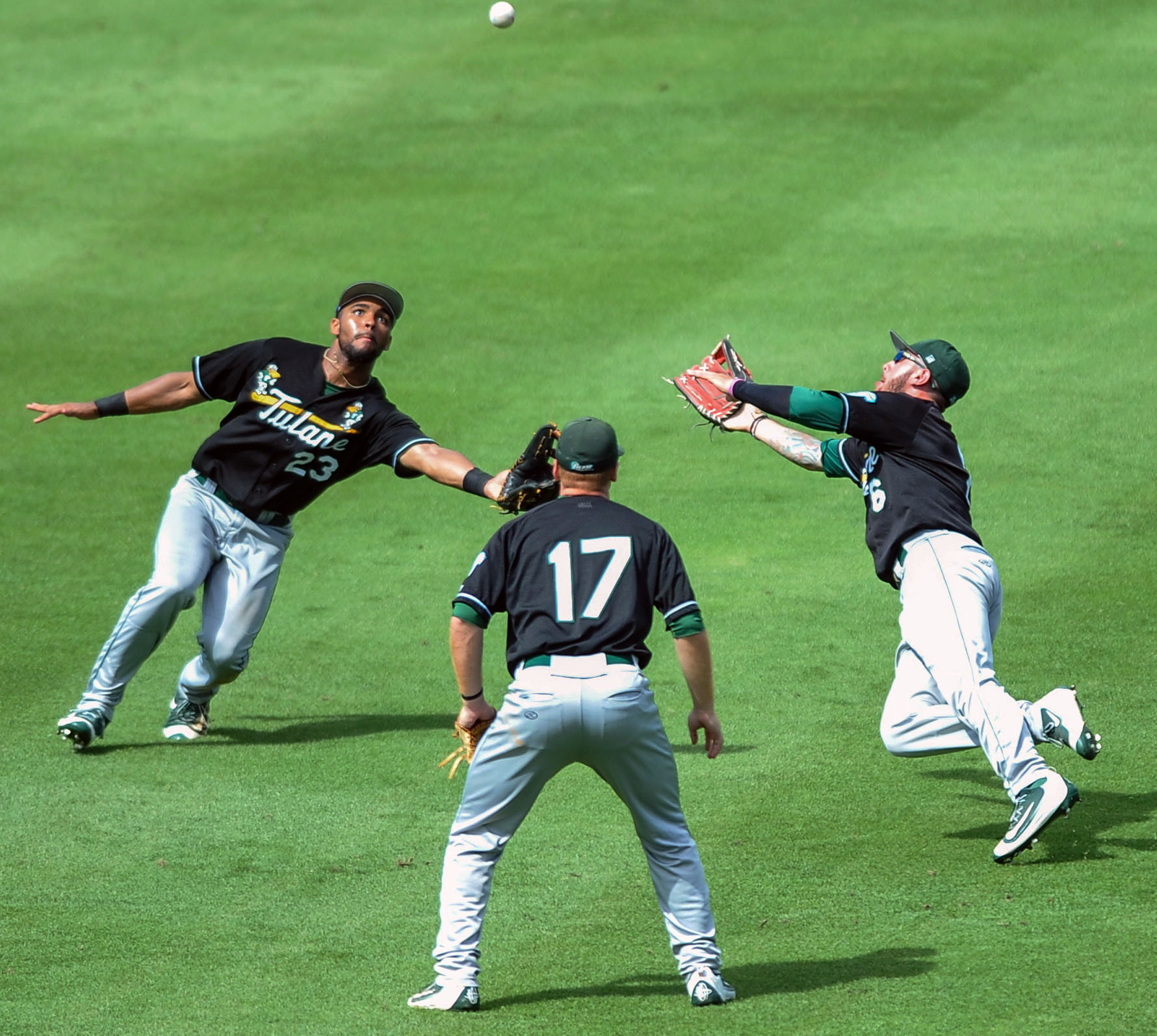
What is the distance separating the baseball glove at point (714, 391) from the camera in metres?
7.89

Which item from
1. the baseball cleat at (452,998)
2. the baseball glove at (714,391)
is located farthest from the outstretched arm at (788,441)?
the baseball cleat at (452,998)

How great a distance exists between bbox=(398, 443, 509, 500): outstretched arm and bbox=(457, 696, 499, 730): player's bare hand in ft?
6.54

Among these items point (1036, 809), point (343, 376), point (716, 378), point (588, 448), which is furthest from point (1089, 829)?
point (343, 376)

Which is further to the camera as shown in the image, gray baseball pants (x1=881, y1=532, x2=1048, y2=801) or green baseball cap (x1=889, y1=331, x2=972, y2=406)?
green baseball cap (x1=889, y1=331, x2=972, y2=406)

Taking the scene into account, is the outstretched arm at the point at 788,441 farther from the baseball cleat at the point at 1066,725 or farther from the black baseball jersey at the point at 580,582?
the black baseball jersey at the point at 580,582

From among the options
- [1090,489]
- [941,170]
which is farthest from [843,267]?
[1090,489]

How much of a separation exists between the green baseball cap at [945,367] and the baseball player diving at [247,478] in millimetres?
2497

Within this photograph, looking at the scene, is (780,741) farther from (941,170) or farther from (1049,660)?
(941,170)

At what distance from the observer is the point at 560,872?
6.82 m

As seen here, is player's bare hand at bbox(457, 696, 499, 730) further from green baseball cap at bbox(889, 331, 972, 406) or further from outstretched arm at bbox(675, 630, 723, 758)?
green baseball cap at bbox(889, 331, 972, 406)

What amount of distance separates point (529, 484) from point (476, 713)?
1.55 metres

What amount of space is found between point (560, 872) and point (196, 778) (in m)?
2.19

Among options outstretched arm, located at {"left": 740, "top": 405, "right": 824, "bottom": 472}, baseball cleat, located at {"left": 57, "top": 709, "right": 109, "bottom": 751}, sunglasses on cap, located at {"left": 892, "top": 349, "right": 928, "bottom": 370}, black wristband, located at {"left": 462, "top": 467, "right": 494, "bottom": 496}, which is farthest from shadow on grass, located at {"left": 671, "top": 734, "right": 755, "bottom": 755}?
baseball cleat, located at {"left": 57, "top": 709, "right": 109, "bottom": 751}

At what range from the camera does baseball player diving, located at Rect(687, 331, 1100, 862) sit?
6895mm
